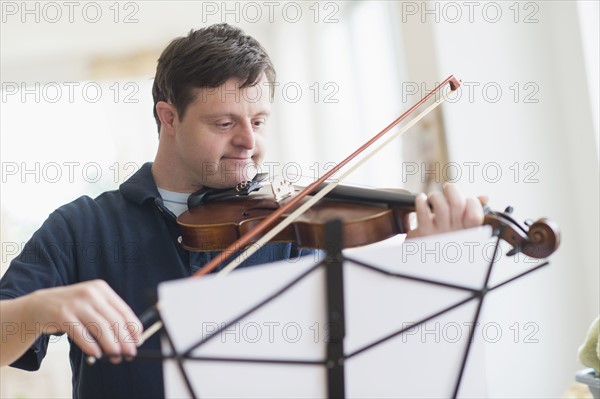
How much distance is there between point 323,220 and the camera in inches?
45.7

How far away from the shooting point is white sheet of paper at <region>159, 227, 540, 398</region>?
68 centimetres

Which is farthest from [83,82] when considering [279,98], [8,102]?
[279,98]

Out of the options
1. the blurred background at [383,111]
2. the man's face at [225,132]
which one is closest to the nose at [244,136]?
the man's face at [225,132]

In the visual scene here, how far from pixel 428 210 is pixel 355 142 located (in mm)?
2531

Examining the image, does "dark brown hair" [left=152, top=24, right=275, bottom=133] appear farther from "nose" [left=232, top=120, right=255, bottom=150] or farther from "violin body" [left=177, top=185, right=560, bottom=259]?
"violin body" [left=177, top=185, right=560, bottom=259]

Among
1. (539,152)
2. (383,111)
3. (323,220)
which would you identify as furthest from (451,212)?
(383,111)

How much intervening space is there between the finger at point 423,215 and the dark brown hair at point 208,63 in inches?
17.0

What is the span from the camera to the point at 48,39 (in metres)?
3.27

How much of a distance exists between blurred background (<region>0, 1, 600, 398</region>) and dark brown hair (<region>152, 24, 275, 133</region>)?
1.04 m

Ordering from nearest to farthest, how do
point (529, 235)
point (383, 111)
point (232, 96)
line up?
point (529, 235) → point (232, 96) → point (383, 111)

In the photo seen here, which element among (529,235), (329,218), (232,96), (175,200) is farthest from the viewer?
(175,200)

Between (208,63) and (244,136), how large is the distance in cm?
15

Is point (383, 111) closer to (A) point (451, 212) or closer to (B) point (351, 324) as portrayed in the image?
(A) point (451, 212)

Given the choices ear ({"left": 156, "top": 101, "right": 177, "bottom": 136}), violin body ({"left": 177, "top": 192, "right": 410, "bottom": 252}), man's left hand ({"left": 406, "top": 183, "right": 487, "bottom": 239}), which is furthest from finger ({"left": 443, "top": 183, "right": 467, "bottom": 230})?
ear ({"left": 156, "top": 101, "right": 177, "bottom": 136})
